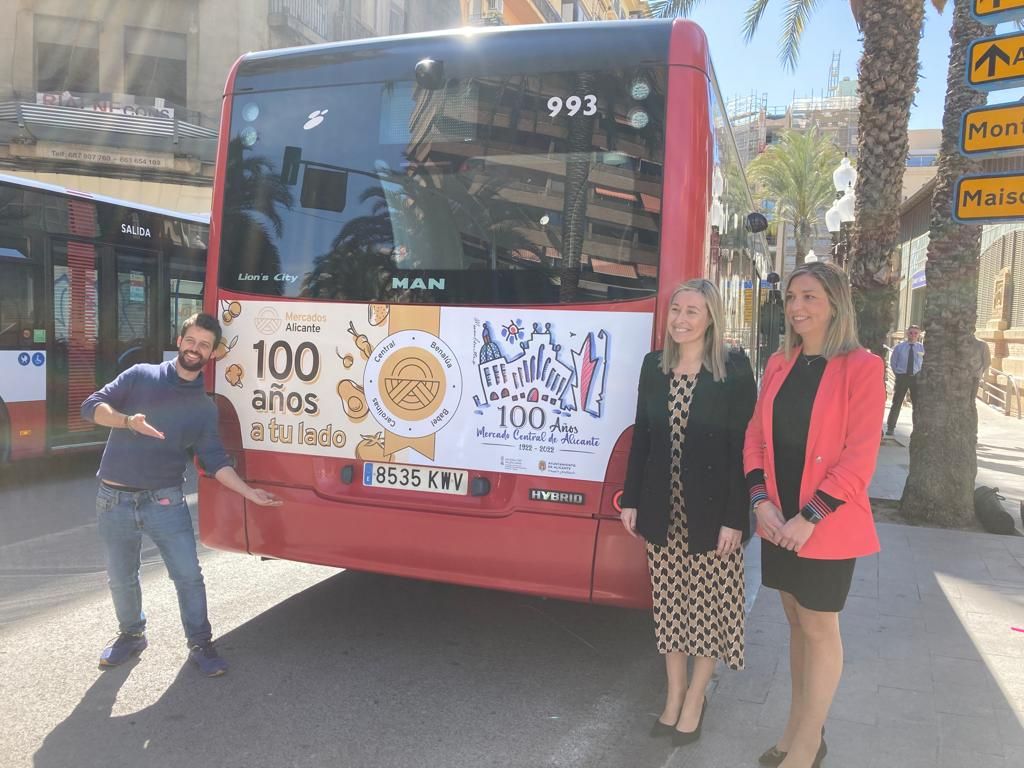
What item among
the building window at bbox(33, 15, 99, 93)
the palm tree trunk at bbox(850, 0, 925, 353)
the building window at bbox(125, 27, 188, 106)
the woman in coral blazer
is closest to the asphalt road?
the woman in coral blazer

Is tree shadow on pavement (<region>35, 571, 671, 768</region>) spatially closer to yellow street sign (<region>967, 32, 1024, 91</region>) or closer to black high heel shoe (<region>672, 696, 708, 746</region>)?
black high heel shoe (<region>672, 696, 708, 746</region>)

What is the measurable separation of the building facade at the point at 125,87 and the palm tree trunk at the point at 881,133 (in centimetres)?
1586

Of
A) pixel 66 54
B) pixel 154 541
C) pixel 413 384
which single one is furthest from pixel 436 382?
pixel 66 54

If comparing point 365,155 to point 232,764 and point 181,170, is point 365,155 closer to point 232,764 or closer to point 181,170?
point 232,764

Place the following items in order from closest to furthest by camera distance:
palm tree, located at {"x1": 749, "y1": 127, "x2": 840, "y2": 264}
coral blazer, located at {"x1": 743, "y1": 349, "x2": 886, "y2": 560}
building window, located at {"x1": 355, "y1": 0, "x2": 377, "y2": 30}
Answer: coral blazer, located at {"x1": 743, "y1": 349, "x2": 886, "y2": 560}
building window, located at {"x1": 355, "y1": 0, "x2": 377, "y2": 30}
palm tree, located at {"x1": 749, "y1": 127, "x2": 840, "y2": 264}

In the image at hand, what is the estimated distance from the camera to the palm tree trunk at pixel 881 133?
28.5 ft

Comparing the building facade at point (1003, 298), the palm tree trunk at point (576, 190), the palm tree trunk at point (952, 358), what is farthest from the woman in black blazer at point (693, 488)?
the building facade at point (1003, 298)

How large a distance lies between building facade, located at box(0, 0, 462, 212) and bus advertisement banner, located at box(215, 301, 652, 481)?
17.9m

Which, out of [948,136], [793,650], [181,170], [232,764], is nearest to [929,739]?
[793,650]

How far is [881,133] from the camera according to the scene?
29.9 feet

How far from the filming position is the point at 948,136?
752 centimetres

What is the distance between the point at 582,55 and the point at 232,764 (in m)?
3.27

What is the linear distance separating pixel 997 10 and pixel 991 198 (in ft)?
3.24

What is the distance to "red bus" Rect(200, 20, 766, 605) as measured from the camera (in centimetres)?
372
